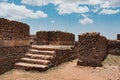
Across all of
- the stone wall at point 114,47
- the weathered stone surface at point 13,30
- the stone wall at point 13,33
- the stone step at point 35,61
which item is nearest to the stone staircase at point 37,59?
the stone step at point 35,61

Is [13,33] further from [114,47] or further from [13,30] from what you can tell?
[114,47]

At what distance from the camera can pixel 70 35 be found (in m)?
20.3

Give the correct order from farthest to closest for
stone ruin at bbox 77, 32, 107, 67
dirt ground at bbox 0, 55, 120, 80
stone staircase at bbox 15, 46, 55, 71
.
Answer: stone ruin at bbox 77, 32, 107, 67
stone staircase at bbox 15, 46, 55, 71
dirt ground at bbox 0, 55, 120, 80

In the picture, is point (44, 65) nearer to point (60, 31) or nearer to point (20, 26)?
point (20, 26)

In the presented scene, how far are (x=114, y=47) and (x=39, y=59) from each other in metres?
8.26

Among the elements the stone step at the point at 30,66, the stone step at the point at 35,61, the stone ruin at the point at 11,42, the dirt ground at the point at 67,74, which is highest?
the stone ruin at the point at 11,42

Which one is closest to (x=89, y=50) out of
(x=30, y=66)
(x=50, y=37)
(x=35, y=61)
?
(x=35, y=61)

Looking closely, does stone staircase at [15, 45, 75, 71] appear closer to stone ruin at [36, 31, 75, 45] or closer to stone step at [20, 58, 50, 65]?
stone step at [20, 58, 50, 65]

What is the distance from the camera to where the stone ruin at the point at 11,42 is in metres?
10.2

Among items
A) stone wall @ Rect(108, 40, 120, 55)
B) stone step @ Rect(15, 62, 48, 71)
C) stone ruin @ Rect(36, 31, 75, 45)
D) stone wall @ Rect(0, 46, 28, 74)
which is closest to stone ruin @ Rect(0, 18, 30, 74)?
stone wall @ Rect(0, 46, 28, 74)

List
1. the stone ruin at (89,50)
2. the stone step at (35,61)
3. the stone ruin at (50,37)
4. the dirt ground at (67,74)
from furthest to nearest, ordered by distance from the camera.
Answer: the stone ruin at (50,37) < the stone ruin at (89,50) < the stone step at (35,61) < the dirt ground at (67,74)

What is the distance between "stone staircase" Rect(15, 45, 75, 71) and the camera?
1100 centimetres

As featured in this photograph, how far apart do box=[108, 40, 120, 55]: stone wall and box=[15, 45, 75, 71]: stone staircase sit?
22.0 feet

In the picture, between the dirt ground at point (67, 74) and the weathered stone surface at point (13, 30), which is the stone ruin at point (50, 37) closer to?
the weathered stone surface at point (13, 30)
